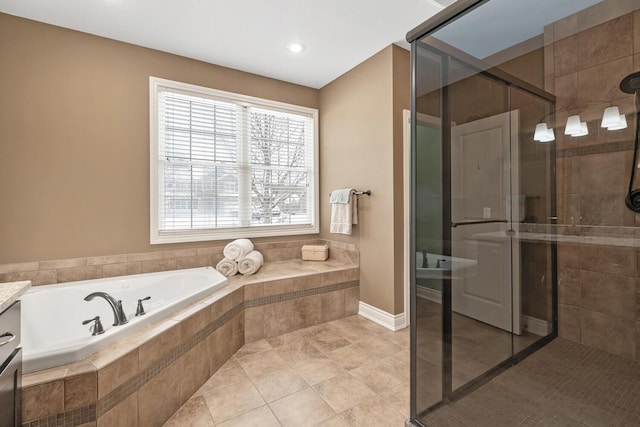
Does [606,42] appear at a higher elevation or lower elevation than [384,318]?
higher

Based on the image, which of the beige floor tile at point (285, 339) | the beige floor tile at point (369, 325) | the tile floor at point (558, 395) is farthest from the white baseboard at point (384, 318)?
the tile floor at point (558, 395)

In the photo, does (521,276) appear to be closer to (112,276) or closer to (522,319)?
(522,319)

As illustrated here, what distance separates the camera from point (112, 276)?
8.66ft

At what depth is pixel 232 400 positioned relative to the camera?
Answer: 70.7 inches

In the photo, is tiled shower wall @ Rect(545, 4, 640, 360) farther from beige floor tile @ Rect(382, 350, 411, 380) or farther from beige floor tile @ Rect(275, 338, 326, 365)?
beige floor tile @ Rect(275, 338, 326, 365)

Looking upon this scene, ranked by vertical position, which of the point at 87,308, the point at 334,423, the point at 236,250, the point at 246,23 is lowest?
the point at 334,423

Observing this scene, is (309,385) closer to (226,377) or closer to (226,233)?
(226,377)

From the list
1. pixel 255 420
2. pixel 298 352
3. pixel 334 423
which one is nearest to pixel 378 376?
pixel 334 423

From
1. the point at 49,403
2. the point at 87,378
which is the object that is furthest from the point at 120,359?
the point at 49,403

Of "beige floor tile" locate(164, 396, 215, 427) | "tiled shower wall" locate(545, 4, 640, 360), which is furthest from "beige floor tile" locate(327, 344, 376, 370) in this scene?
"tiled shower wall" locate(545, 4, 640, 360)

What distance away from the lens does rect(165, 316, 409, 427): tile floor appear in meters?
1.65

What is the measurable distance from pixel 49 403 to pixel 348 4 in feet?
9.31

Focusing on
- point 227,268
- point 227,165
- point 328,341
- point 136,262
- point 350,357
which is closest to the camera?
point 350,357

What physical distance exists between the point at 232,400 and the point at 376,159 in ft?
7.58
